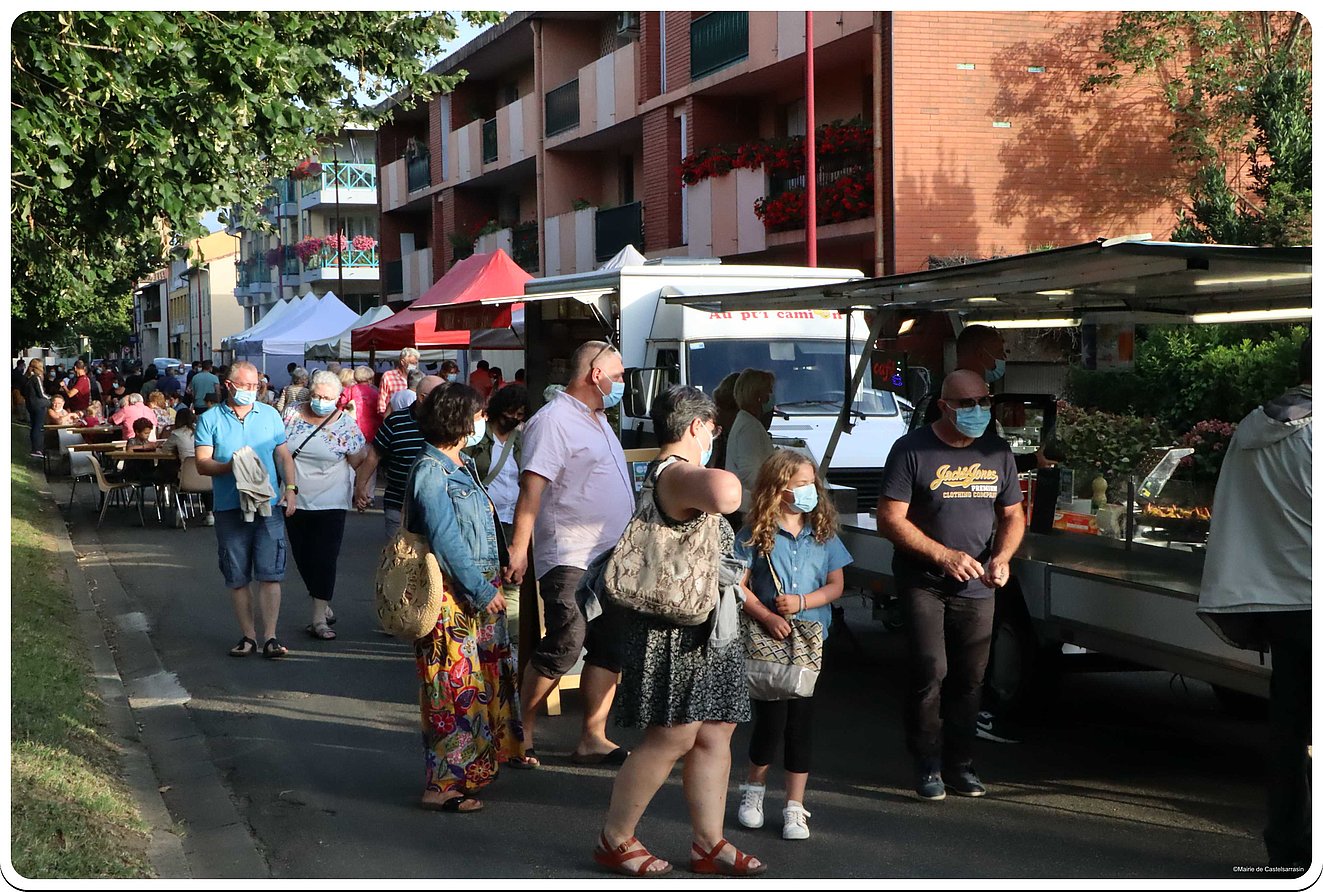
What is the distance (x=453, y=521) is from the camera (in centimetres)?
579

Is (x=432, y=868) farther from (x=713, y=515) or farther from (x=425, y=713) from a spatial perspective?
(x=713, y=515)

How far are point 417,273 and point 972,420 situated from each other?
1442 inches

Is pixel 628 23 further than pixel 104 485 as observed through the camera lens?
Yes

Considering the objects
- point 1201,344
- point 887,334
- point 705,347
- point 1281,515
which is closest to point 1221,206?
point 1201,344

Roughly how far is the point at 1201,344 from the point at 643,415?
8.87 m

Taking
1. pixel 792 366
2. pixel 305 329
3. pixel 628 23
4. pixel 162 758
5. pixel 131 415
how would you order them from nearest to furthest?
pixel 162 758 → pixel 792 366 → pixel 131 415 → pixel 305 329 → pixel 628 23

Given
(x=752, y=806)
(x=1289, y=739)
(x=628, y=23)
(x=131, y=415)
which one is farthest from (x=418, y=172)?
(x=1289, y=739)

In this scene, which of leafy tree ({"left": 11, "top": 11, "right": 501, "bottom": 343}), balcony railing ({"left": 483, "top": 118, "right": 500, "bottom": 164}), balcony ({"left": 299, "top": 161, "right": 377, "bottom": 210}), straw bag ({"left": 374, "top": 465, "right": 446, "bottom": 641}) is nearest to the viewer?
straw bag ({"left": 374, "top": 465, "right": 446, "bottom": 641})

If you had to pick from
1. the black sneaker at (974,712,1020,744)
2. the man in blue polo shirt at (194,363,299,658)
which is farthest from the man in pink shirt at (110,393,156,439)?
the black sneaker at (974,712,1020,744)

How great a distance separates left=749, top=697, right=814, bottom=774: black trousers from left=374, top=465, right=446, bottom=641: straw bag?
53.6 inches

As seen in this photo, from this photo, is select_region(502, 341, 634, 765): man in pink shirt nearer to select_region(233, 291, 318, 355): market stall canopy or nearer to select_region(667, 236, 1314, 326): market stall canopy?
select_region(667, 236, 1314, 326): market stall canopy

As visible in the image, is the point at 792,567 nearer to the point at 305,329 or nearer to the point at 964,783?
the point at 964,783

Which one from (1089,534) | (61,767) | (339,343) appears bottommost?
(61,767)

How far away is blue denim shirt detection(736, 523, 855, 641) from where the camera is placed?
5598 mm
